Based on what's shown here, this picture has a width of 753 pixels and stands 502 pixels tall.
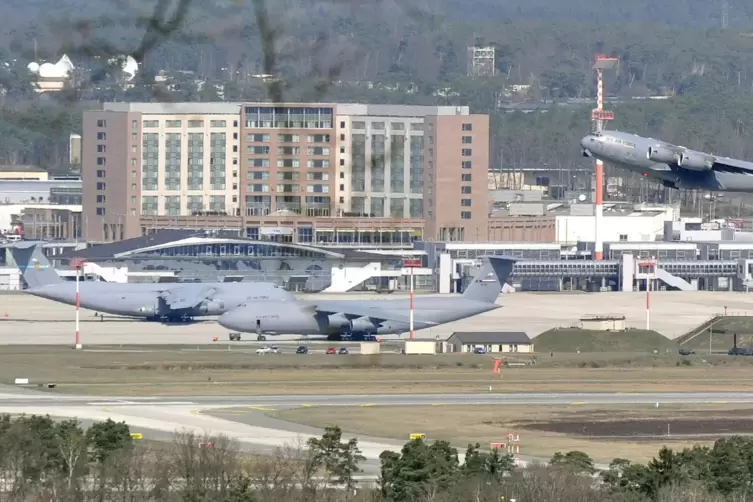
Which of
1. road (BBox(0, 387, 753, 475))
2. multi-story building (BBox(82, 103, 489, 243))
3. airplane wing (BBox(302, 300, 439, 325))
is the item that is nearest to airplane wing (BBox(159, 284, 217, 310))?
multi-story building (BBox(82, 103, 489, 243))

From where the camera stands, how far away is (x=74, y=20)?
24875mm

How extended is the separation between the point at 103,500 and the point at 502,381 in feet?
166

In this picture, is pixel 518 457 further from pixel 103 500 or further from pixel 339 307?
pixel 339 307

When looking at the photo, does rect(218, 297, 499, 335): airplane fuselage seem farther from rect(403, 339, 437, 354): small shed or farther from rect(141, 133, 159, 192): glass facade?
rect(141, 133, 159, 192): glass facade

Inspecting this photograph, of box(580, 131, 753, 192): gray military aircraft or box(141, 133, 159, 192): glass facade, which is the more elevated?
box(141, 133, 159, 192): glass facade

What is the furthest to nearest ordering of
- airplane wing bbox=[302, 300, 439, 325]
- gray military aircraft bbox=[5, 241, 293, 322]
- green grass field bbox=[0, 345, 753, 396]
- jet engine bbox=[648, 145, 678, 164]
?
gray military aircraft bbox=[5, 241, 293, 322] → airplane wing bbox=[302, 300, 439, 325] → green grass field bbox=[0, 345, 753, 396] → jet engine bbox=[648, 145, 678, 164]

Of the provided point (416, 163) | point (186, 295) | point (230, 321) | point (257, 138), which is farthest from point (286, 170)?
point (186, 295)

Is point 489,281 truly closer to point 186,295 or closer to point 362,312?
point 362,312

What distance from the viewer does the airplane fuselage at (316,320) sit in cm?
12644

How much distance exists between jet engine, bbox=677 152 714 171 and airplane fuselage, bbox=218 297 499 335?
2012 inches

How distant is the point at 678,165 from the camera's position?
7738cm

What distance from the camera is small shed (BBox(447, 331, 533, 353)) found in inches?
4724

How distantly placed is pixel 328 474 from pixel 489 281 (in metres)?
76.1

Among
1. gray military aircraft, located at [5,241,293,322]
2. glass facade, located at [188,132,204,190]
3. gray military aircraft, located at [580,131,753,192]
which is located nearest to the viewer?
gray military aircraft, located at [580,131,753,192]
